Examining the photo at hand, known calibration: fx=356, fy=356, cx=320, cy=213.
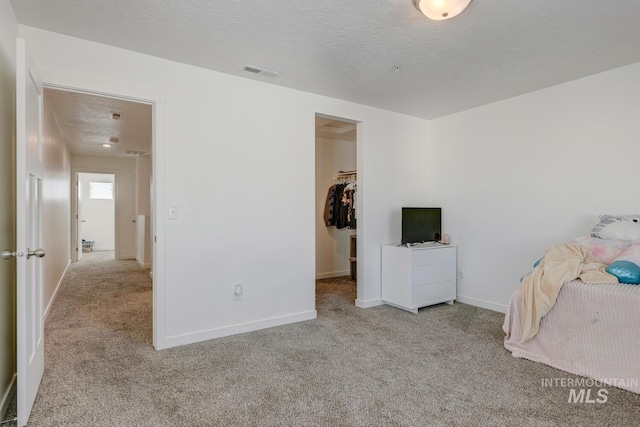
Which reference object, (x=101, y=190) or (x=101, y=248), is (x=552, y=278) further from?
(x=101, y=190)

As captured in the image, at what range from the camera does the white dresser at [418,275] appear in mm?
3805

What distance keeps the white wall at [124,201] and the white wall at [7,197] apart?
6.49 metres

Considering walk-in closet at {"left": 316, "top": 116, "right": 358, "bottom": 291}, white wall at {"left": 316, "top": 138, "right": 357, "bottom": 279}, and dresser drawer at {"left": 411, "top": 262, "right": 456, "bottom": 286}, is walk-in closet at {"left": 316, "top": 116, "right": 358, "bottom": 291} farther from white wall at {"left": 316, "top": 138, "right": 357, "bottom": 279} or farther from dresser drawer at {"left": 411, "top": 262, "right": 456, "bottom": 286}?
dresser drawer at {"left": 411, "top": 262, "right": 456, "bottom": 286}

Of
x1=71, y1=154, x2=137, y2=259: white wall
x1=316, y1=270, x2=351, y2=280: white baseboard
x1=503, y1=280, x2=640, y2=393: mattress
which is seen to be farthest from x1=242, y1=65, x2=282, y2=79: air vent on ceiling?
x1=71, y1=154, x2=137, y2=259: white wall

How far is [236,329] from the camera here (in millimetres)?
3168

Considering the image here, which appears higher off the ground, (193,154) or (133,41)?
(133,41)

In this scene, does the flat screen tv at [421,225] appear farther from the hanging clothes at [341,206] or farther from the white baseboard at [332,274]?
the white baseboard at [332,274]

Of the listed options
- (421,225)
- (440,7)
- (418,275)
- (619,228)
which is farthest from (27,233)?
(619,228)

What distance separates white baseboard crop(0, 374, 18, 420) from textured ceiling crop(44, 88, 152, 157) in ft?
7.90

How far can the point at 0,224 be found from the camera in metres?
1.85

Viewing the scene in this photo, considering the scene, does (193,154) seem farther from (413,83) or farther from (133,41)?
(413,83)

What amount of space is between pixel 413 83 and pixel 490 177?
1469mm

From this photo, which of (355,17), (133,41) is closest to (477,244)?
(355,17)

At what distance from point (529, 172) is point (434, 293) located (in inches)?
63.1
